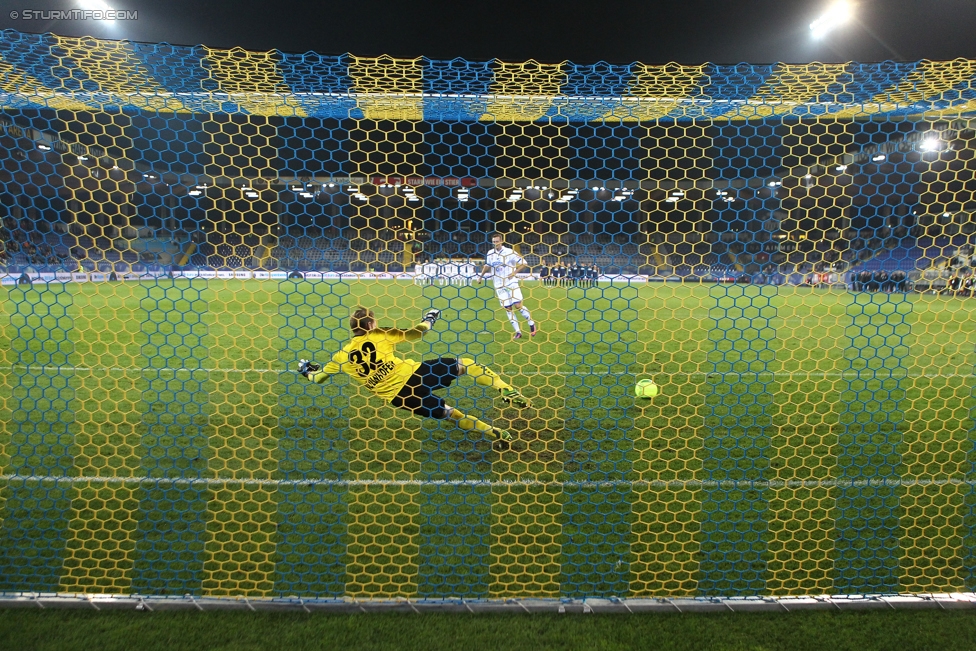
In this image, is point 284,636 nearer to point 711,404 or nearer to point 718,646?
point 718,646

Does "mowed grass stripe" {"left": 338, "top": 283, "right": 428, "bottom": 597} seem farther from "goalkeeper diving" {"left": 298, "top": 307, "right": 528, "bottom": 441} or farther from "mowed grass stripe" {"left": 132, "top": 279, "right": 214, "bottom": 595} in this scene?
"mowed grass stripe" {"left": 132, "top": 279, "right": 214, "bottom": 595}

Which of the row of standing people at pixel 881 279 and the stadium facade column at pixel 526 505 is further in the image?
the row of standing people at pixel 881 279

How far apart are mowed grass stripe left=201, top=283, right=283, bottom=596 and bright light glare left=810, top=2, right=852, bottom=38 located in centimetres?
1229

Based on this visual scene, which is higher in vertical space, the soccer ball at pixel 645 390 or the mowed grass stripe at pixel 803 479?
the soccer ball at pixel 645 390

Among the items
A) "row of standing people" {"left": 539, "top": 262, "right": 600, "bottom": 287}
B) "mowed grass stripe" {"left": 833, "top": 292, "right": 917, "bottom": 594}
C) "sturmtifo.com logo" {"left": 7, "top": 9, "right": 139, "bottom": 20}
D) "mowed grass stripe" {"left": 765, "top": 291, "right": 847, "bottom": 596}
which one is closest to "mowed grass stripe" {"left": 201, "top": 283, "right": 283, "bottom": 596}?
"mowed grass stripe" {"left": 765, "top": 291, "right": 847, "bottom": 596}

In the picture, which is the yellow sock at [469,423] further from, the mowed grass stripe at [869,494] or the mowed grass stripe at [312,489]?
the mowed grass stripe at [869,494]

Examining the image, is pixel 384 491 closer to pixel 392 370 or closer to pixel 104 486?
pixel 392 370

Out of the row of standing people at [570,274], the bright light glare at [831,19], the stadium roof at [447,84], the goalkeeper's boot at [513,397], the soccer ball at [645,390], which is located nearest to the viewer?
the stadium roof at [447,84]

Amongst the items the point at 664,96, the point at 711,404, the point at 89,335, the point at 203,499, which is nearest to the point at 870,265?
the point at 711,404

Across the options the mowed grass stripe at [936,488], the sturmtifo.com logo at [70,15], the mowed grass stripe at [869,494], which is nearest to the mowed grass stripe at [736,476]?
the mowed grass stripe at [869,494]

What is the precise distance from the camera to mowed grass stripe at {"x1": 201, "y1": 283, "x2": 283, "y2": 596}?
8.47 feet

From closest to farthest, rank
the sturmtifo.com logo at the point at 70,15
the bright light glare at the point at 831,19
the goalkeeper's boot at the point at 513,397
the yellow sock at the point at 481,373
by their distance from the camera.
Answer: the yellow sock at the point at 481,373 < the goalkeeper's boot at the point at 513,397 < the sturmtifo.com logo at the point at 70,15 < the bright light glare at the point at 831,19

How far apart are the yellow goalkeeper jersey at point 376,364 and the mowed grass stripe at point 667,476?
1775 mm

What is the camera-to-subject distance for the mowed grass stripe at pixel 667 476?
262 cm
